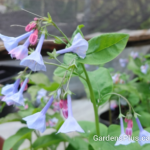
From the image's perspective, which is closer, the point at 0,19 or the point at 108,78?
the point at 108,78

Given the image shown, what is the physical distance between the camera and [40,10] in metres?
0.98

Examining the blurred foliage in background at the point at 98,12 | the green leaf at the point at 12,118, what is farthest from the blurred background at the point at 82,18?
the green leaf at the point at 12,118

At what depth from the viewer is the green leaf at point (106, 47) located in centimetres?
37

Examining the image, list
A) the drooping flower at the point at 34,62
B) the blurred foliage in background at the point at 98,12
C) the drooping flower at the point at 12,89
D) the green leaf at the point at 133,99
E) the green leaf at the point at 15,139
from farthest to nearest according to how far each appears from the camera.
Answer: the blurred foliage in background at the point at 98,12 < the green leaf at the point at 133,99 < the green leaf at the point at 15,139 < the drooping flower at the point at 12,89 < the drooping flower at the point at 34,62

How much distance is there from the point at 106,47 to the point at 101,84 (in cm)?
15

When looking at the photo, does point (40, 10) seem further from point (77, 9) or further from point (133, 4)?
point (133, 4)

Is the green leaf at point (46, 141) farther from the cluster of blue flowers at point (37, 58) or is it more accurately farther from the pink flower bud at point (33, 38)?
the pink flower bud at point (33, 38)

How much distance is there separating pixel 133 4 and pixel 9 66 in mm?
1055

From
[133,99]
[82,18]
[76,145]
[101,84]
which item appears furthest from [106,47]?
[82,18]

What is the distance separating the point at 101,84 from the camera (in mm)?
502

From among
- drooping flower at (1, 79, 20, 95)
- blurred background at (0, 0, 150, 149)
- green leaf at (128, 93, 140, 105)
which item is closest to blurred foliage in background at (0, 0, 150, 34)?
blurred background at (0, 0, 150, 149)

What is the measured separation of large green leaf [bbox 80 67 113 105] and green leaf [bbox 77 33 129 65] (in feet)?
0.42

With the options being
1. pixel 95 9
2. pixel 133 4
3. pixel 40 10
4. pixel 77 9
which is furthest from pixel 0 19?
pixel 133 4

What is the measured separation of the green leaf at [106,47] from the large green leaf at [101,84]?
13 cm
